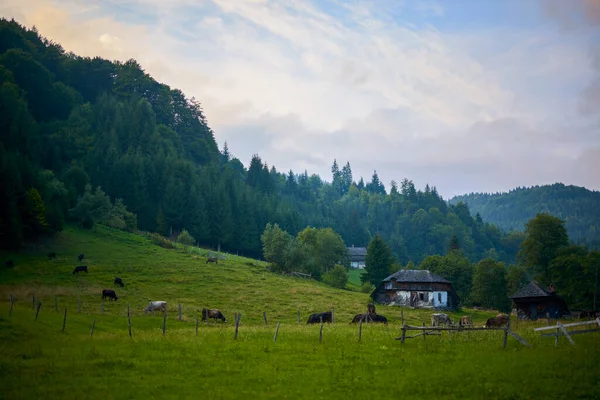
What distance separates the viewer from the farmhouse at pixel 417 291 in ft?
246

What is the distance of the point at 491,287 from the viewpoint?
85312 mm

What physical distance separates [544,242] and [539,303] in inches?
797

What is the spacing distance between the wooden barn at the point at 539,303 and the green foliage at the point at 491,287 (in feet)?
70.7

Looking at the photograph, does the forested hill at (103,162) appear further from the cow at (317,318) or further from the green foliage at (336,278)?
the cow at (317,318)

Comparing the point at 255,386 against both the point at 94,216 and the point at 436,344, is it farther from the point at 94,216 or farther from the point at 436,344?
the point at 94,216

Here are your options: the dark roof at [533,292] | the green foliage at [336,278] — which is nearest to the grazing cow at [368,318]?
the dark roof at [533,292]

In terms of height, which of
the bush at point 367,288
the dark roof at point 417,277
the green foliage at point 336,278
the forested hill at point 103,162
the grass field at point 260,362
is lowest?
the grass field at point 260,362

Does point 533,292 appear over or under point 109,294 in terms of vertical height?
over

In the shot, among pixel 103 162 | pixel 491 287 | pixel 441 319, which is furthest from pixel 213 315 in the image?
pixel 103 162

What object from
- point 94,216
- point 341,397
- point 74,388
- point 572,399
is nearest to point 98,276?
point 94,216

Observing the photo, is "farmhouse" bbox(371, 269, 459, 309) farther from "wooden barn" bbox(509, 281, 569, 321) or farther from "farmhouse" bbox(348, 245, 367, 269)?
"farmhouse" bbox(348, 245, 367, 269)

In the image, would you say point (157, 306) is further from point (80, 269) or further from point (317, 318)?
point (80, 269)

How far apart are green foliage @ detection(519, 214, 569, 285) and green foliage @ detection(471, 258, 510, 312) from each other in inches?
216

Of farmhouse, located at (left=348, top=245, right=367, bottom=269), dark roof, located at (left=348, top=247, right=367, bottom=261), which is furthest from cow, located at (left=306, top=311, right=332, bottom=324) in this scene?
dark roof, located at (left=348, top=247, right=367, bottom=261)
